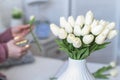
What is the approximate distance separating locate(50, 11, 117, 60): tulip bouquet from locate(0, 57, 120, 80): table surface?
17.3 inches

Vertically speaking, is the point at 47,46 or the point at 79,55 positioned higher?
the point at 79,55

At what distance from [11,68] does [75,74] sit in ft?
2.12

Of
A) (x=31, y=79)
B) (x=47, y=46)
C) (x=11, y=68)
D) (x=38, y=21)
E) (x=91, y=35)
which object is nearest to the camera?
(x=91, y=35)

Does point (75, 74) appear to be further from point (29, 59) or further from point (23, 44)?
point (29, 59)

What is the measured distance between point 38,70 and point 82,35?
0.62 meters

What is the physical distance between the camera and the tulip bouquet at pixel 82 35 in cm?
82

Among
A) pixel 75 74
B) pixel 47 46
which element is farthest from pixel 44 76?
pixel 47 46

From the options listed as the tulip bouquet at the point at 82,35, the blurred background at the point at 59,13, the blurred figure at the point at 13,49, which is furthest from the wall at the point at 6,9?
the tulip bouquet at the point at 82,35

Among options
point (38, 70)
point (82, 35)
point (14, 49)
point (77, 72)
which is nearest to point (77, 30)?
point (82, 35)

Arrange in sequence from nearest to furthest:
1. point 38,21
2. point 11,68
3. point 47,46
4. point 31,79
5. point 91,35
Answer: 1. point 91,35
2. point 31,79
3. point 11,68
4. point 47,46
5. point 38,21

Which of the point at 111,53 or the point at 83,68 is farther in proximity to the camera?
the point at 111,53

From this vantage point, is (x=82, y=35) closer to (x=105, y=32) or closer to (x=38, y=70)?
(x=105, y=32)

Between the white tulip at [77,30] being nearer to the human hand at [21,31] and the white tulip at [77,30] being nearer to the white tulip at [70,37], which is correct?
the white tulip at [70,37]

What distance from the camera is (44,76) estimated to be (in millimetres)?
1304
